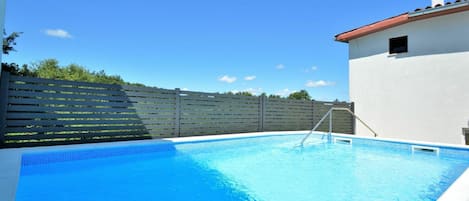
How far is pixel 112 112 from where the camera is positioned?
694 centimetres

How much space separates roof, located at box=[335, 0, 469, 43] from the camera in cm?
795

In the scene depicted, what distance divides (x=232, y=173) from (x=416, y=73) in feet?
25.8

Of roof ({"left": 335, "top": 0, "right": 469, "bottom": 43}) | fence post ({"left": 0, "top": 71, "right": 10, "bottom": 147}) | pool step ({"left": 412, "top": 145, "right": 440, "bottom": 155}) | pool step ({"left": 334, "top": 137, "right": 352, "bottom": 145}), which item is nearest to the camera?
fence post ({"left": 0, "top": 71, "right": 10, "bottom": 147})

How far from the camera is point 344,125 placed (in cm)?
1176

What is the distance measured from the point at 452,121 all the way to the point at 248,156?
668 centimetres

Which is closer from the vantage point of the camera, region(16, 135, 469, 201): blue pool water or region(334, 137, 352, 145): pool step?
region(16, 135, 469, 201): blue pool water

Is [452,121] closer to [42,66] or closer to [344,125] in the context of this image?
[344,125]

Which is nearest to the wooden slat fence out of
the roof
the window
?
the roof

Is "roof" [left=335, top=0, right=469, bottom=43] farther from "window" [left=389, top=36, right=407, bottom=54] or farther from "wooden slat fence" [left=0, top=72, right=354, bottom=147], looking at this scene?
"wooden slat fence" [left=0, top=72, right=354, bottom=147]

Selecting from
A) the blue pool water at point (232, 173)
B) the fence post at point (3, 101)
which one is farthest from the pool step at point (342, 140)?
the fence post at point (3, 101)

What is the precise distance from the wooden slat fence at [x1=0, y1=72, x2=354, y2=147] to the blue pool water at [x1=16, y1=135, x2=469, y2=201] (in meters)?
1.11

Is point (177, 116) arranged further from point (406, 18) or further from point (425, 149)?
point (406, 18)

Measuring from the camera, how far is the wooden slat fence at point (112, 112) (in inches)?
223

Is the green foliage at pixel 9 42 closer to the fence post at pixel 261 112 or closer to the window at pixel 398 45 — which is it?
the fence post at pixel 261 112
